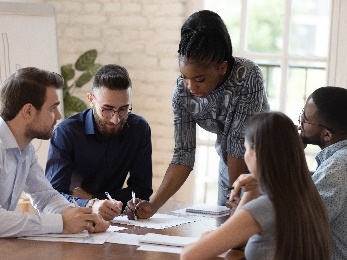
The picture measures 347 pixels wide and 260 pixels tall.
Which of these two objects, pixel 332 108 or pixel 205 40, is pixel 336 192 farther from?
pixel 205 40

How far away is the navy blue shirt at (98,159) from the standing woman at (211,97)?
24cm

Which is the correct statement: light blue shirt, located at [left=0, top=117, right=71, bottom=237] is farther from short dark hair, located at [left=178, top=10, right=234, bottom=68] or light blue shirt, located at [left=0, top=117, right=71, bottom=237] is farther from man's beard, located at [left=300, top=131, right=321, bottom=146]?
man's beard, located at [left=300, top=131, right=321, bottom=146]

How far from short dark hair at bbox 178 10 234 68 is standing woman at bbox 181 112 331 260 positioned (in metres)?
0.86

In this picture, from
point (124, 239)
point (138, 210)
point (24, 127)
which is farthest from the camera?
point (138, 210)

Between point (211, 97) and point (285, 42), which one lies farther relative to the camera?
point (285, 42)

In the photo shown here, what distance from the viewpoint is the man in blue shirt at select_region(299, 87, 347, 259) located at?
263 cm

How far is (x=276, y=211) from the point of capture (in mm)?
2199

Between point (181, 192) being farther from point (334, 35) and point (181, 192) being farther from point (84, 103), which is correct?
point (334, 35)

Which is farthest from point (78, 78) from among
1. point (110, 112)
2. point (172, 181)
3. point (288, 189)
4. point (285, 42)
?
point (288, 189)

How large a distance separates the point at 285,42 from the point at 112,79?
2358 millimetres

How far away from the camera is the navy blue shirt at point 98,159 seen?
3564 mm

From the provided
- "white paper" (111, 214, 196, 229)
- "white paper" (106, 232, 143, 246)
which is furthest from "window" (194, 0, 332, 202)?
"white paper" (106, 232, 143, 246)

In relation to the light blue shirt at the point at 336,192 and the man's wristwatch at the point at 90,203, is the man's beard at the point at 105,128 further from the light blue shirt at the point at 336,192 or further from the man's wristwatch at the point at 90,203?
the light blue shirt at the point at 336,192

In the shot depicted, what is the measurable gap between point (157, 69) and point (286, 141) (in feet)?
11.9
